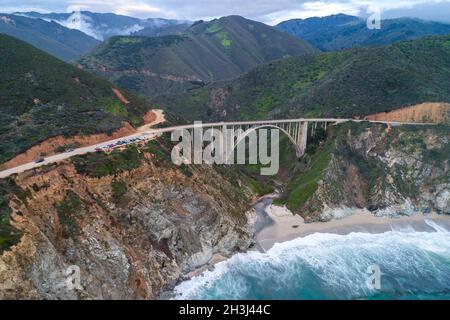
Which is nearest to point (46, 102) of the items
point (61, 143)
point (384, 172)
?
point (61, 143)

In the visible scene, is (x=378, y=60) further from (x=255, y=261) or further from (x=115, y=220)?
(x=115, y=220)

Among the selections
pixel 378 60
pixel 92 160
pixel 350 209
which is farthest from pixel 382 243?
pixel 378 60

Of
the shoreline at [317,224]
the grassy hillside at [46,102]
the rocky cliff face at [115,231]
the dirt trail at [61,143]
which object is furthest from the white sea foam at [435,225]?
the grassy hillside at [46,102]

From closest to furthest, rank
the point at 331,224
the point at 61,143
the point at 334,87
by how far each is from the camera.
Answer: the point at 61,143 < the point at 331,224 < the point at 334,87

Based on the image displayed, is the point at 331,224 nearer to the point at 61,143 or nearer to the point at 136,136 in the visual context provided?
the point at 136,136

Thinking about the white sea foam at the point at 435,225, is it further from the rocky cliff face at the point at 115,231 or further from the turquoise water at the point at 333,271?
the rocky cliff face at the point at 115,231

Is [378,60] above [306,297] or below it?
above

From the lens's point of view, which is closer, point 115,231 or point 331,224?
point 115,231
